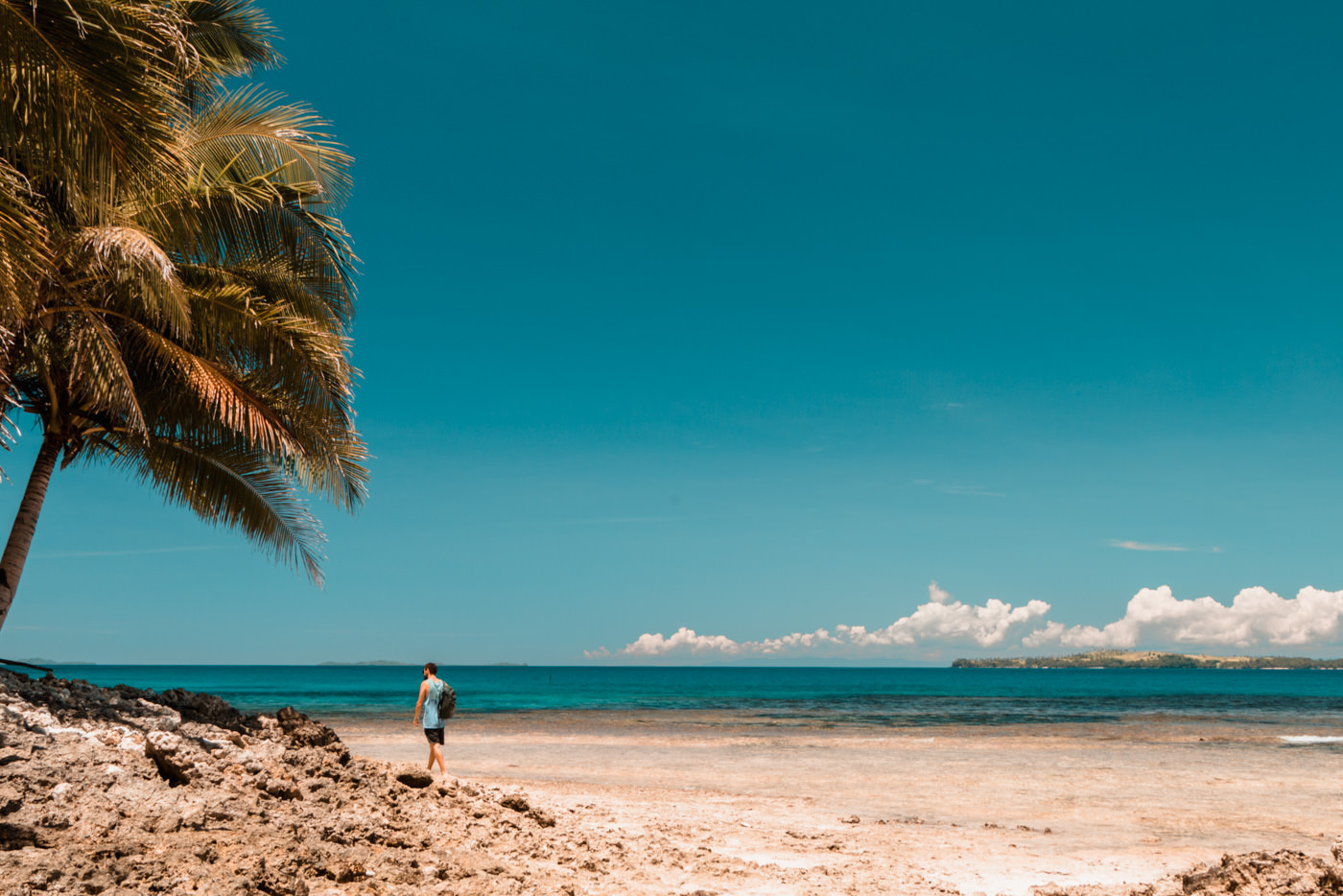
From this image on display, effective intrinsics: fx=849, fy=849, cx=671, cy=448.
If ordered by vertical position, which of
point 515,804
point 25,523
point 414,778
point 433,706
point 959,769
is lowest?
point 959,769

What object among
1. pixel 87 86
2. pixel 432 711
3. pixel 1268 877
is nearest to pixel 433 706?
pixel 432 711

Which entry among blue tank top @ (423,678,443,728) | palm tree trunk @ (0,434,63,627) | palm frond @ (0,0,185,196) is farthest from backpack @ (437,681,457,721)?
palm frond @ (0,0,185,196)

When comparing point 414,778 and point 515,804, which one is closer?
point 414,778

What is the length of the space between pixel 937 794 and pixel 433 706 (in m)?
7.58

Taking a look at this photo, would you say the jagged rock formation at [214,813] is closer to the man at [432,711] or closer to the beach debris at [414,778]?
the beach debris at [414,778]

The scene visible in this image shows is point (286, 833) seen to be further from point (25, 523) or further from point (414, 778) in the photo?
point (25, 523)

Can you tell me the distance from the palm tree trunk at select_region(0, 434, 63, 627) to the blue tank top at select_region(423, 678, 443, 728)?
450cm

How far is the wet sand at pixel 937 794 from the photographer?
26.9ft

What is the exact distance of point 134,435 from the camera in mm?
10281

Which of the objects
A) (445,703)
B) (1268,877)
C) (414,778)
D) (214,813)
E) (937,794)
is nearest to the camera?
(1268,877)

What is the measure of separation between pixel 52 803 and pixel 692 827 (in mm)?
5833

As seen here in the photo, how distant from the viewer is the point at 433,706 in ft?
34.4

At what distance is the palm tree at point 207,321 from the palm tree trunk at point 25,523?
0.6 inches

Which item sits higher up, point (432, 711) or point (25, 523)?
point (25, 523)
